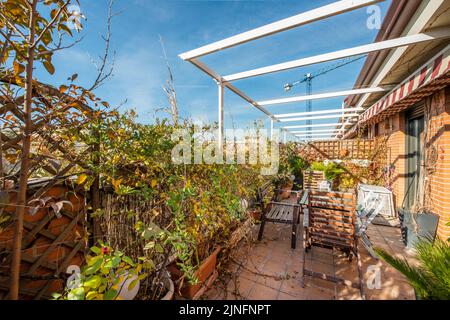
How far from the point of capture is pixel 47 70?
4.51 ft

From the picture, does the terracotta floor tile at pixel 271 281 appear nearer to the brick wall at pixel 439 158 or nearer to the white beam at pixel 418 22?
the brick wall at pixel 439 158

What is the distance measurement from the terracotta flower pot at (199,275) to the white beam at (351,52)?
341 centimetres

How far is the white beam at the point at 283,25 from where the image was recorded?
208cm

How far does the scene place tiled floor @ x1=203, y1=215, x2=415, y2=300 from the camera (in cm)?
246

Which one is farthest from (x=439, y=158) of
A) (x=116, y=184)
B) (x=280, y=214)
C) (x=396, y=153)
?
(x=116, y=184)

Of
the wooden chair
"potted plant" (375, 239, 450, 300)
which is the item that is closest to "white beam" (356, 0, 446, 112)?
the wooden chair

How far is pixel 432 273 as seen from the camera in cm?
170

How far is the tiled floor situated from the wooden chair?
0.24 meters

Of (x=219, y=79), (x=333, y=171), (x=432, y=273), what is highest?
(x=219, y=79)

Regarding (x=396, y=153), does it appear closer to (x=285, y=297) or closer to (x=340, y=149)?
(x=340, y=149)

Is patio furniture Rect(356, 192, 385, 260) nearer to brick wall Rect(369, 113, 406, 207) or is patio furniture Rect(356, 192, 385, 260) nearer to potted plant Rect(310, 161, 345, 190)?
brick wall Rect(369, 113, 406, 207)

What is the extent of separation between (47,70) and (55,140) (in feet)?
1.82

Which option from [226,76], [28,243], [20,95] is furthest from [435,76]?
[28,243]

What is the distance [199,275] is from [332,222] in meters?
2.29
